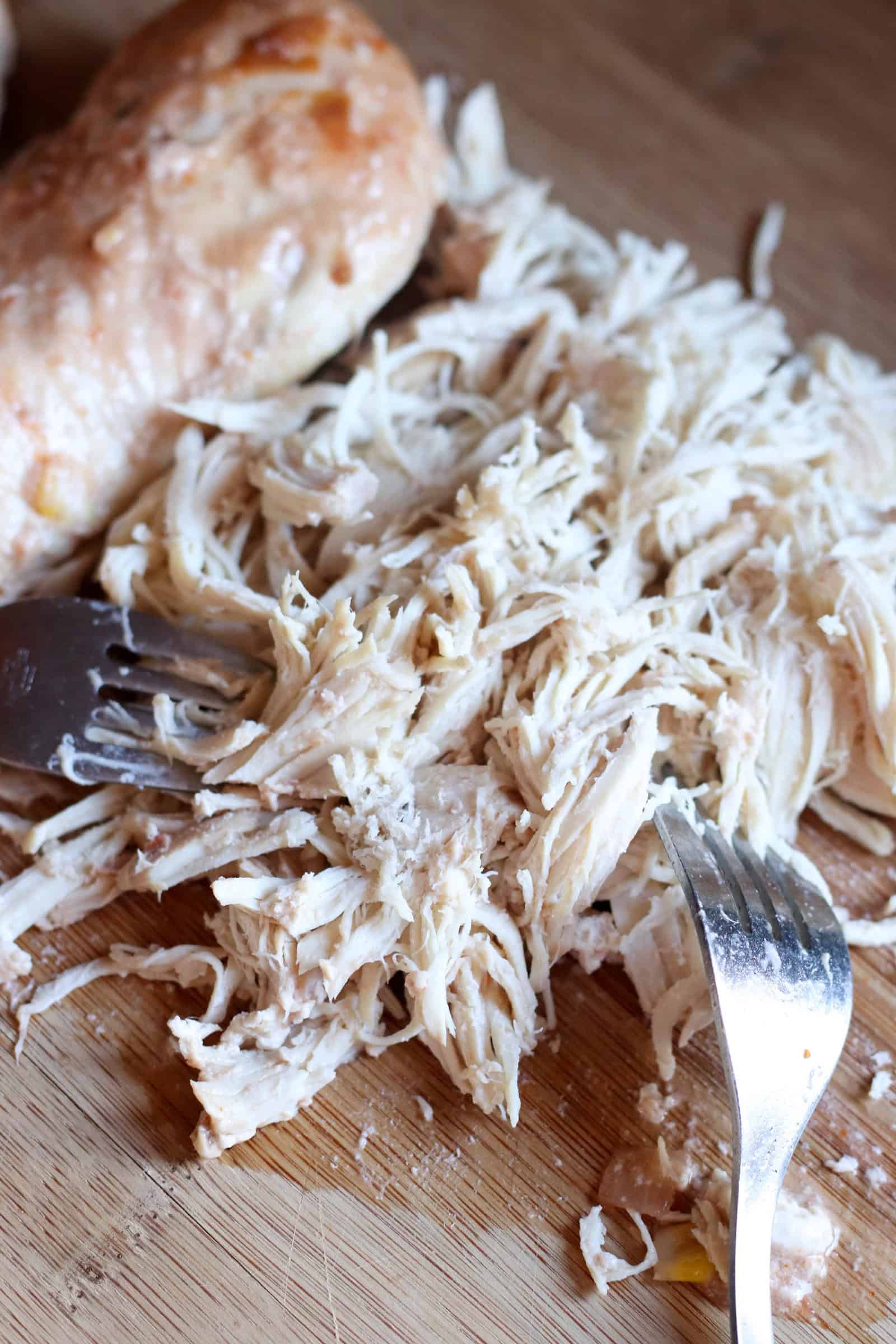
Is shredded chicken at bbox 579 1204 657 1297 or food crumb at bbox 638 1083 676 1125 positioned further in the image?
food crumb at bbox 638 1083 676 1125

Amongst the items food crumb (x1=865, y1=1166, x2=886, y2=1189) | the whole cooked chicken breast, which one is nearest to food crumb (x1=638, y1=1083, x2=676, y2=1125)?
food crumb (x1=865, y1=1166, x2=886, y2=1189)

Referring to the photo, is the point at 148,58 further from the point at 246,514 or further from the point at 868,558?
the point at 868,558

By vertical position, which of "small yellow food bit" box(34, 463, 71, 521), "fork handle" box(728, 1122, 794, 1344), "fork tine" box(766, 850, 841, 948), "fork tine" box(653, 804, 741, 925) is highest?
"fork tine" box(766, 850, 841, 948)

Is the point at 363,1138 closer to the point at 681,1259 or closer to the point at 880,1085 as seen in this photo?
the point at 681,1259

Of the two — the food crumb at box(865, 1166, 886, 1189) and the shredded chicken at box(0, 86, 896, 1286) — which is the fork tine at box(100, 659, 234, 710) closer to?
the shredded chicken at box(0, 86, 896, 1286)

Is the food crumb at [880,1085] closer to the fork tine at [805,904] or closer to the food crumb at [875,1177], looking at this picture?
the food crumb at [875,1177]

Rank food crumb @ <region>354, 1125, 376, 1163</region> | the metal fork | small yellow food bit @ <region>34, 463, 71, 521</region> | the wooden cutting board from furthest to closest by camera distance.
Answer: small yellow food bit @ <region>34, 463, 71, 521</region> < the metal fork < food crumb @ <region>354, 1125, 376, 1163</region> < the wooden cutting board

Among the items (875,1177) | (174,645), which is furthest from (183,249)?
(875,1177)

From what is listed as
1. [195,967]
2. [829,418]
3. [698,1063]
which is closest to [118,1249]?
[195,967]
